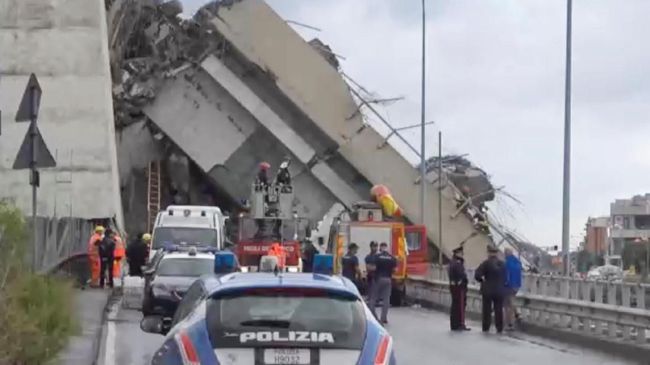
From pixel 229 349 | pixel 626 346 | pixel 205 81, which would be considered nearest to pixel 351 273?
pixel 626 346

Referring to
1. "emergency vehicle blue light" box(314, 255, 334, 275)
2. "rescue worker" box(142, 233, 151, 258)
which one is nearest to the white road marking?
"rescue worker" box(142, 233, 151, 258)

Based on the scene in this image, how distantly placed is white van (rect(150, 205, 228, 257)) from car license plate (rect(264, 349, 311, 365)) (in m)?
24.4

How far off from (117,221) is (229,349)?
A: 39.2m

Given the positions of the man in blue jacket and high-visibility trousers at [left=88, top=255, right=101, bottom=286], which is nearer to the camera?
the man in blue jacket

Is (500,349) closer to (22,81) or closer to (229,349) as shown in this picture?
(229,349)

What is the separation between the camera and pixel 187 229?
34875 millimetres

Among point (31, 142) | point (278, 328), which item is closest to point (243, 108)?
point (31, 142)

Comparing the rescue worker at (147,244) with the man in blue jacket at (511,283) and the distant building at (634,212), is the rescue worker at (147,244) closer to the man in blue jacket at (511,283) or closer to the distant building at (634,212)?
the man in blue jacket at (511,283)

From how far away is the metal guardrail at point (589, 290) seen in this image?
22.1 m

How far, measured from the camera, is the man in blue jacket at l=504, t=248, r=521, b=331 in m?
26.3

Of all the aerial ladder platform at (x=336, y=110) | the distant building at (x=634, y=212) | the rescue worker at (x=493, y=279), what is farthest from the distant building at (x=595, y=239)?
the rescue worker at (x=493, y=279)

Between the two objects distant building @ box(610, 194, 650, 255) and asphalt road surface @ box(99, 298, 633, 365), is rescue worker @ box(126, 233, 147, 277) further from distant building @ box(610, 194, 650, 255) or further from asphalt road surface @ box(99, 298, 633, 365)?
distant building @ box(610, 194, 650, 255)

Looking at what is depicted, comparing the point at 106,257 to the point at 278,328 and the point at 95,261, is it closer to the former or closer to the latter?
the point at 95,261

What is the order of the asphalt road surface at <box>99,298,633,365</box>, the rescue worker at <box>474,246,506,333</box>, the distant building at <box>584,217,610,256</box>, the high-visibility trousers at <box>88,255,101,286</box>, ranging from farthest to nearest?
1. the distant building at <box>584,217,610,256</box>
2. the high-visibility trousers at <box>88,255,101,286</box>
3. the rescue worker at <box>474,246,506,333</box>
4. the asphalt road surface at <box>99,298,633,365</box>
